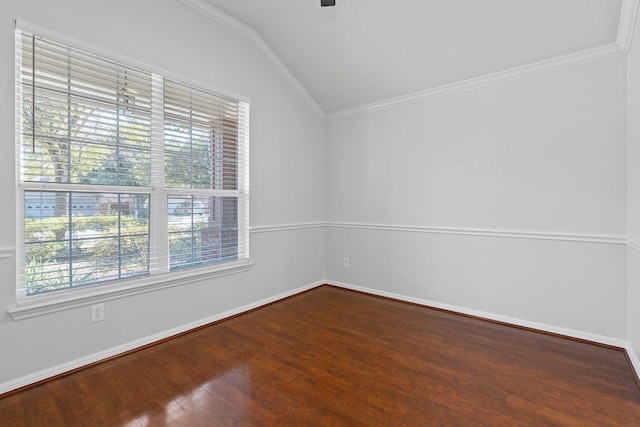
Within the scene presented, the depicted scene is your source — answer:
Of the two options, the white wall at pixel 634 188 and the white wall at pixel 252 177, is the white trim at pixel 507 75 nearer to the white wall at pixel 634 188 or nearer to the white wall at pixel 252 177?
the white wall at pixel 634 188

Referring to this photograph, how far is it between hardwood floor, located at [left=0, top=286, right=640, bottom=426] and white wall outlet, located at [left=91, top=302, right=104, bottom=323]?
314 millimetres

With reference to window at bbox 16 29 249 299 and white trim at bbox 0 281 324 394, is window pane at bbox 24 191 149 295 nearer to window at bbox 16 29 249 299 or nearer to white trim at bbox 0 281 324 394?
window at bbox 16 29 249 299

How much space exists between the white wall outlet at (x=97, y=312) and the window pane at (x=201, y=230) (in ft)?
1.87

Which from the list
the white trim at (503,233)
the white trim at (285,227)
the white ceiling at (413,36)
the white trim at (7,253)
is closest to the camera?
the white trim at (7,253)

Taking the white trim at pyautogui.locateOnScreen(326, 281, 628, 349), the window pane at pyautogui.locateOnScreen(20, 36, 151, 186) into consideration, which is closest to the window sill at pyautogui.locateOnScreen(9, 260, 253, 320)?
the window pane at pyautogui.locateOnScreen(20, 36, 151, 186)

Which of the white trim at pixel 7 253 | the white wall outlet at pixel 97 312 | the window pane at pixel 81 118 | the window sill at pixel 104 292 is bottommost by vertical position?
the white wall outlet at pixel 97 312

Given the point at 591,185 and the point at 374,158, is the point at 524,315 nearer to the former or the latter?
the point at 591,185

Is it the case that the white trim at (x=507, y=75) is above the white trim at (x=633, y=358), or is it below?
above

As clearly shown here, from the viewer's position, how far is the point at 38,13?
74.2 inches

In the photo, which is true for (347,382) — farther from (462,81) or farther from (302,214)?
(462,81)

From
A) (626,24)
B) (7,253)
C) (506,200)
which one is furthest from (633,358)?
(7,253)

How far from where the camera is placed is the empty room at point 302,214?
1823mm

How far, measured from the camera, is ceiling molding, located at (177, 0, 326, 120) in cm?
271

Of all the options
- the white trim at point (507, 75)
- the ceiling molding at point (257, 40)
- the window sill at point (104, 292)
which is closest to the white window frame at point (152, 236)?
the window sill at point (104, 292)
